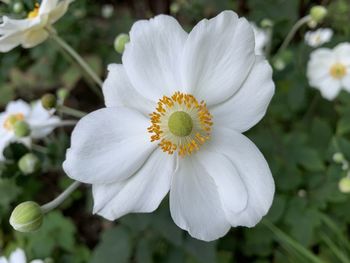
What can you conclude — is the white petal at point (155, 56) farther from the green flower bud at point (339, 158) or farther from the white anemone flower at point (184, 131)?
the green flower bud at point (339, 158)

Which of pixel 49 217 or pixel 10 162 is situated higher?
pixel 10 162

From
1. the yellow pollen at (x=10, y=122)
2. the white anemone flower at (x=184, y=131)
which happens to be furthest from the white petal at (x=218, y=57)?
the yellow pollen at (x=10, y=122)

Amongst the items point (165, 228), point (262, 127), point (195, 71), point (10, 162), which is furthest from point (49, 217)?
point (195, 71)

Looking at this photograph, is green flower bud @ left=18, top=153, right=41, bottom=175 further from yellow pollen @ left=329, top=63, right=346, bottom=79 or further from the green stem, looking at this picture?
yellow pollen @ left=329, top=63, right=346, bottom=79

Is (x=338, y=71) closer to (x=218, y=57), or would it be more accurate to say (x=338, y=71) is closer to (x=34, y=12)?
(x=218, y=57)

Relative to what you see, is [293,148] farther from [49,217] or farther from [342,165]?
[49,217]

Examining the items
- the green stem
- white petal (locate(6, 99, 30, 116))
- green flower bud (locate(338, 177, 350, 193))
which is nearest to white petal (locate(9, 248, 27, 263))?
white petal (locate(6, 99, 30, 116))
